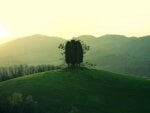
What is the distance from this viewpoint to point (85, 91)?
146m

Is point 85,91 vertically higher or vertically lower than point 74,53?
lower

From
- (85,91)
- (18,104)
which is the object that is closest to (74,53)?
(85,91)

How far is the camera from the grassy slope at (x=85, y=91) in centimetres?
12888

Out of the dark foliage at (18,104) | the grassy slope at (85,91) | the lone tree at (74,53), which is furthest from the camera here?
the lone tree at (74,53)

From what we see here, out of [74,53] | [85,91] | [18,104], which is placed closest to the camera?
[18,104]

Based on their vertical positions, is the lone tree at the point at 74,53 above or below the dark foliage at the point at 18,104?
above

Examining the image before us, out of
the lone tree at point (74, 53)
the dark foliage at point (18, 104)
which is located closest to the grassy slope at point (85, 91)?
the dark foliage at point (18, 104)

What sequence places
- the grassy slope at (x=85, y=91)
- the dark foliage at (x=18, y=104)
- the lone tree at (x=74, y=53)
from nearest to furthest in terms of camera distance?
the dark foliage at (x=18, y=104)
the grassy slope at (x=85, y=91)
the lone tree at (x=74, y=53)

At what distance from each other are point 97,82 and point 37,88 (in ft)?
89.0

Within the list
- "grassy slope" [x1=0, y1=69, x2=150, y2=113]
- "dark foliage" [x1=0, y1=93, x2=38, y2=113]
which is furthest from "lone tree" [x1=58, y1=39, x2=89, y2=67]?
"dark foliage" [x1=0, y1=93, x2=38, y2=113]

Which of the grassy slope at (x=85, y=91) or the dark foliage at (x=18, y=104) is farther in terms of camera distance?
the grassy slope at (x=85, y=91)

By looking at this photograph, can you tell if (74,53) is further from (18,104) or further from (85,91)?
(18,104)

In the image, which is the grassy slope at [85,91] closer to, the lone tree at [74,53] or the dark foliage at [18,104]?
the dark foliage at [18,104]

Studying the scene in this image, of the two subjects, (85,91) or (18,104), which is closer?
(18,104)
